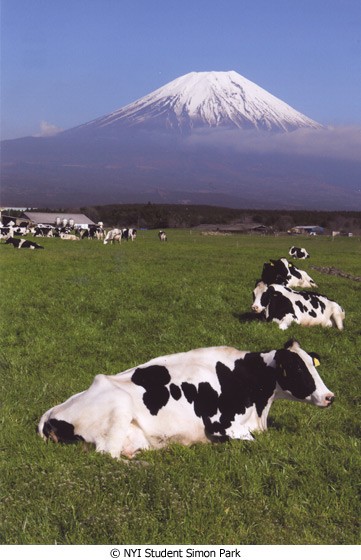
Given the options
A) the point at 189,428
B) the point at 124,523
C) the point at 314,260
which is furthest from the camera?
the point at 314,260

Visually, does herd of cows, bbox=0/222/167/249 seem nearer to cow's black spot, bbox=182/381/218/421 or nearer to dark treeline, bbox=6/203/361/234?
cow's black spot, bbox=182/381/218/421

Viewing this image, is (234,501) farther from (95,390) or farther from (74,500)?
(95,390)

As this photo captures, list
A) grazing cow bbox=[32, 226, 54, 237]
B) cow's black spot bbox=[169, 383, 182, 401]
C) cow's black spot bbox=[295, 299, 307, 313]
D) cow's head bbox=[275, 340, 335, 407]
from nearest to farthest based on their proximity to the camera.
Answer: cow's black spot bbox=[169, 383, 182, 401], cow's head bbox=[275, 340, 335, 407], cow's black spot bbox=[295, 299, 307, 313], grazing cow bbox=[32, 226, 54, 237]

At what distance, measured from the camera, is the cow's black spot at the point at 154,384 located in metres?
6.50

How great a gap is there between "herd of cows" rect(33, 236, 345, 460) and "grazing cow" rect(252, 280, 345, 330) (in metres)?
7.23

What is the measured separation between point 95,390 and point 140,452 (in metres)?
0.78

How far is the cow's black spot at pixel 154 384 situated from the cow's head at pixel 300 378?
Result: 130 centimetres

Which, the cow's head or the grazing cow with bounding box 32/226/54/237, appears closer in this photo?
the cow's head

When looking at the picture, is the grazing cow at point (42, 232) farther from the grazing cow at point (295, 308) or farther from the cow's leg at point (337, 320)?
the cow's leg at point (337, 320)

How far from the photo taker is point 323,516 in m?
5.25

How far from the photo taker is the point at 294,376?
6.95 meters

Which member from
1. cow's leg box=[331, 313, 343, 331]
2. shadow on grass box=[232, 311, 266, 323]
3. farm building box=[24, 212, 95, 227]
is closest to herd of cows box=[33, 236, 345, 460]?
shadow on grass box=[232, 311, 266, 323]

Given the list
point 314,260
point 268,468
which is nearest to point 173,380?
point 268,468

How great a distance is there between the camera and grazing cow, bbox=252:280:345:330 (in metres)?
14.5
